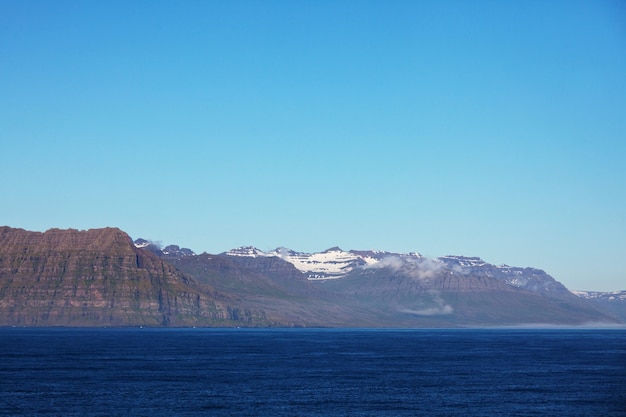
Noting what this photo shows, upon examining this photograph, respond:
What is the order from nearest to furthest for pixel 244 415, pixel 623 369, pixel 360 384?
1. pixel 244 415
2. pixel 360 384
3. pixel 623 369

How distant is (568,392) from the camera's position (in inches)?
5664

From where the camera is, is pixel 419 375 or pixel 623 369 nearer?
pixel 419 375

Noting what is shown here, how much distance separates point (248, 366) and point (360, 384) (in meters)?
46.9

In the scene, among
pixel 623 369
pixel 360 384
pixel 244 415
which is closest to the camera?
pixel 244 415

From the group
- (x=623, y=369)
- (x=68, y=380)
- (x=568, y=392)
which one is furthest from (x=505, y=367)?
(x=68, y=380)

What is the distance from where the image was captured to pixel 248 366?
195250mm

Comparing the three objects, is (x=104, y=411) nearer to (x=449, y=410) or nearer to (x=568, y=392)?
(x=449, y=410)

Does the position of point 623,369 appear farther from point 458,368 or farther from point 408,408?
point 408,408

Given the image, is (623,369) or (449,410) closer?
(449,410)

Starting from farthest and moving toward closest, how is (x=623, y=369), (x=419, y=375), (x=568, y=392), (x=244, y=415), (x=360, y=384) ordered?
1. (x=623, y=369)
2. (x=419, y=375)
3. (x=360, y=384)
4. (x=568, y=392)
5. (x=244, y=415)

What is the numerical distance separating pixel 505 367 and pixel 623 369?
2443 cm

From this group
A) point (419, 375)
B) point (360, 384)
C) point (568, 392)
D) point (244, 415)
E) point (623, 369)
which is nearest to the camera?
point (244, 415)

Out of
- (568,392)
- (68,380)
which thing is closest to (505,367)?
(568,392)

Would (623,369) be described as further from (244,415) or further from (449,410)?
(244,415)
